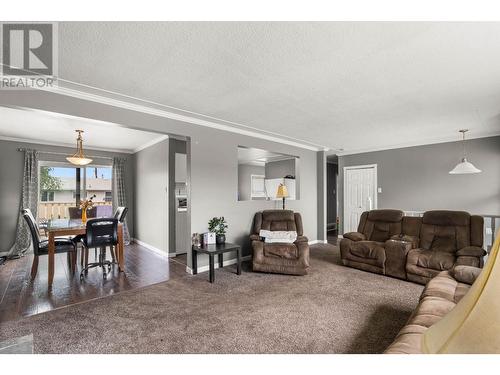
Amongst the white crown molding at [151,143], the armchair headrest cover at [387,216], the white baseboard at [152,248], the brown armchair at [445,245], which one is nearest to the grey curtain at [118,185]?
the white crown molding at [151,143]

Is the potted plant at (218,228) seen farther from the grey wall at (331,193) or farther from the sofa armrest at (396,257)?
the grey wall at (331,193)

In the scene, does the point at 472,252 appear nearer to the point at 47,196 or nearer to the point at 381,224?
the point at 381,224

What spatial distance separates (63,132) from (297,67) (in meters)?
4.61

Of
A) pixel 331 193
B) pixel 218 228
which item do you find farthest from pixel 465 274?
pixel 331 193

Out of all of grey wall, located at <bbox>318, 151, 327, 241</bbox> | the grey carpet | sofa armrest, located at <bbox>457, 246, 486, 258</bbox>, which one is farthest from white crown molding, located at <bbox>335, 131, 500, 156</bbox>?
the grey carpet

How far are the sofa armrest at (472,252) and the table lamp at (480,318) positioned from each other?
3.67 meters

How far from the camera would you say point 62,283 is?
3.45 m

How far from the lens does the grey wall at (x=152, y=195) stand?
5.15 m

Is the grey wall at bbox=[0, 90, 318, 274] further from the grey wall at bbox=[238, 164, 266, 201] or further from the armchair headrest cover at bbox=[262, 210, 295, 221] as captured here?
the grey wall at bbox=[238, 164, 266, 201]

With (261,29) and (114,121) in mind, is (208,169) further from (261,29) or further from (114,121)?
(261,29)

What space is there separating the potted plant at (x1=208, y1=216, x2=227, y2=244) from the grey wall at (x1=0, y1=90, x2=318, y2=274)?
10 centimetres

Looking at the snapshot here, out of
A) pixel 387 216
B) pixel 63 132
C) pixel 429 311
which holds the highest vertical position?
pixel 63 132

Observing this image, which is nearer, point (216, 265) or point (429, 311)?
point (429, 311)
